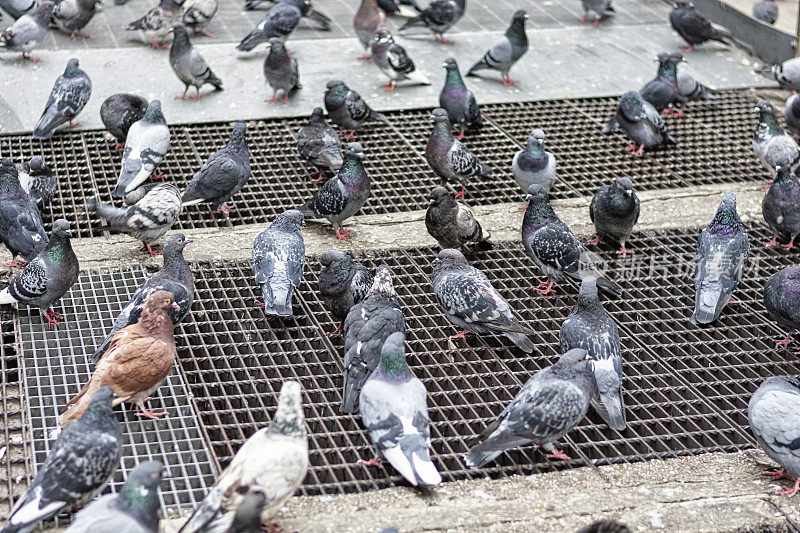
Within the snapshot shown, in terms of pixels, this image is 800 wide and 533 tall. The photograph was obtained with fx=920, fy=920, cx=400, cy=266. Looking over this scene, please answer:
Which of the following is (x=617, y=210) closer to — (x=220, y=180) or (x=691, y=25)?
(x=220, y=180)

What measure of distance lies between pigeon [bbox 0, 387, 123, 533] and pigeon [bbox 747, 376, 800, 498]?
3.17 m

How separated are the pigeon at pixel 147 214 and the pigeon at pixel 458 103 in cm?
312

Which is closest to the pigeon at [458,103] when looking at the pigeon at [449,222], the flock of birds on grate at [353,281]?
the flock of birds on grate at [353,281]

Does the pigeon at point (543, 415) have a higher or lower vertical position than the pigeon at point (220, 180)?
higher

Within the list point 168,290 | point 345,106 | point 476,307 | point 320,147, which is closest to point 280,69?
point 345,106

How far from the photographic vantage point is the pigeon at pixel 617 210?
6.84m

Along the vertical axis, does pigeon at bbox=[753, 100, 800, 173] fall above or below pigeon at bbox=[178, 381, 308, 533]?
below

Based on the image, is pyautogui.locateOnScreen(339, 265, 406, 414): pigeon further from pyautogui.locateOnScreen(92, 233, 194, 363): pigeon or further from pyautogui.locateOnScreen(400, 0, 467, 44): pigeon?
pyautogui.locateOnScreen(400, 0, 467, 44): pigeon

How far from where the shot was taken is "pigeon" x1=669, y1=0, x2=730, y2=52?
10812 mm

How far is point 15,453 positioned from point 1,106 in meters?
5.13

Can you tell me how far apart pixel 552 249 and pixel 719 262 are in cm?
113

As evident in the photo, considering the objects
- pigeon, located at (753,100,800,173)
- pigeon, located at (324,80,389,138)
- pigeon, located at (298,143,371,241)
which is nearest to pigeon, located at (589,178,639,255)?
pigeon, located at (298,143,371,241)

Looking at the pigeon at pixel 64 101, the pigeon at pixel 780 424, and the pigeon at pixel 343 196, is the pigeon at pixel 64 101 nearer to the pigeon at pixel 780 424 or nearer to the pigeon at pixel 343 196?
the pigeon at pixel 343 196

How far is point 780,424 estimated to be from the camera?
4582mm
